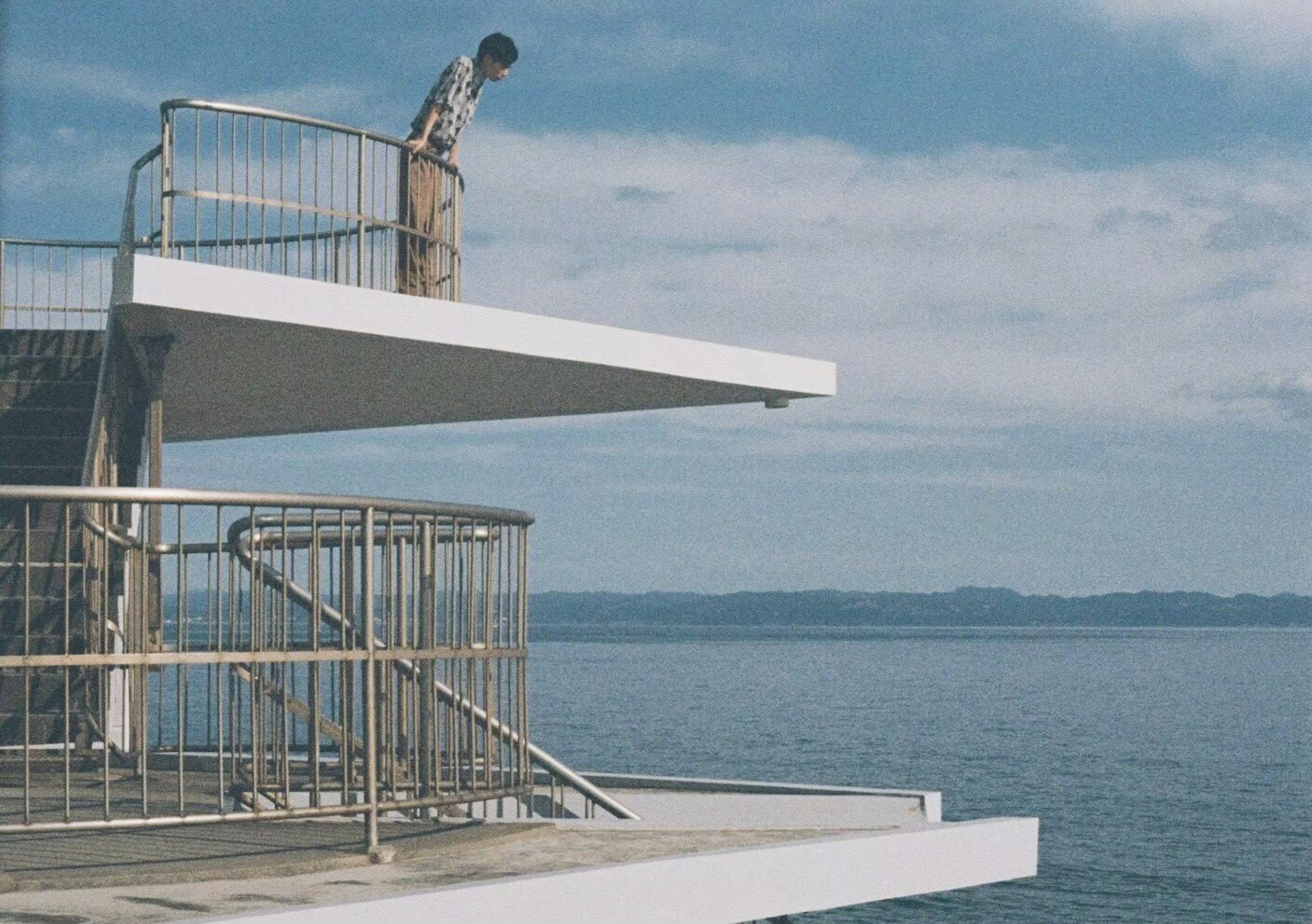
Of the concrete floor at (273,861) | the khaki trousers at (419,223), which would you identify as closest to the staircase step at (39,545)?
the khaki trousers at (419,223)

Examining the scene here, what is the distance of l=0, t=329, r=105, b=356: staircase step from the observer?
16.3 m

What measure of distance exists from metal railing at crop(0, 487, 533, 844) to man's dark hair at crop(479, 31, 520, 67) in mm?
5352

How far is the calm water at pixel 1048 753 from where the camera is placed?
49062 mm

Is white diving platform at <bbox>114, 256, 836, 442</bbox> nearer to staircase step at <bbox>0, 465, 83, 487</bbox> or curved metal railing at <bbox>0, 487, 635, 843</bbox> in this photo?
staircase step at <bbox>0, 465, 83, 487</bbox>

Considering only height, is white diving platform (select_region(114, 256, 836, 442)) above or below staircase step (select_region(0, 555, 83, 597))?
above

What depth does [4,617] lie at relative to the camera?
43.0ft

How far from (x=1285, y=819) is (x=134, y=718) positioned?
57349 mm

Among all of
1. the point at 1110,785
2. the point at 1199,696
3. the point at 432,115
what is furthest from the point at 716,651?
the point at 432,115

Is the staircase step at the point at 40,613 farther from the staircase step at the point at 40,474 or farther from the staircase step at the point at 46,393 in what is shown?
the staircase step at the point at 46,393

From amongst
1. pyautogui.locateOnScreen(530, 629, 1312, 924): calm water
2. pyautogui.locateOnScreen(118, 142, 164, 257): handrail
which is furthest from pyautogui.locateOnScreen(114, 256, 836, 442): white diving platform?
pyautogui.locateOnScreen(530, 629, 1312, 924): calm water

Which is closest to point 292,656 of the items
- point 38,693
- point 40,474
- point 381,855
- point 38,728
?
point 381,855

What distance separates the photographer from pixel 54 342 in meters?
16.4

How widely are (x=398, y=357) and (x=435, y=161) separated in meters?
1.78

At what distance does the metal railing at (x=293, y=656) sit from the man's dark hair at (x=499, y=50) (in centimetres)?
535
